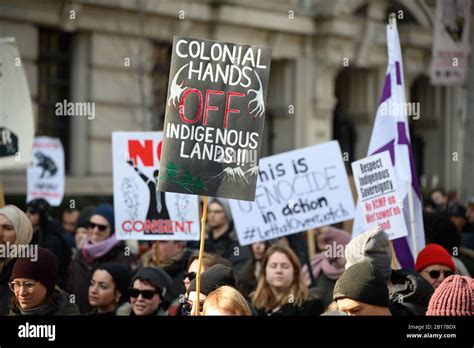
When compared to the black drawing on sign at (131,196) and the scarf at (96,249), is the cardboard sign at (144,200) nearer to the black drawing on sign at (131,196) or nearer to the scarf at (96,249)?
the black drawing on sign at (131,196)

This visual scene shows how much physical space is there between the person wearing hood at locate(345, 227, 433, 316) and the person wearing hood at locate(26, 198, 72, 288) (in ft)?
11.7

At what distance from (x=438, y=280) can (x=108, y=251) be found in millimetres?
3013

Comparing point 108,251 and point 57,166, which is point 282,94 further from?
point 108,251

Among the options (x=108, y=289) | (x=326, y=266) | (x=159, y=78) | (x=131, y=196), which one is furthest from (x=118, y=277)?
(x=159, y=78)

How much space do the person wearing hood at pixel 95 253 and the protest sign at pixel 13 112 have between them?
0.77 meters

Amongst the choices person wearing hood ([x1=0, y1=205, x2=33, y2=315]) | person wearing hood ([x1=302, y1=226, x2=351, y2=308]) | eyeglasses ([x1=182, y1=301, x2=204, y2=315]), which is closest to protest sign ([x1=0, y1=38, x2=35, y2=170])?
person wearing hood ([x1=0, y1=205, x2=33, y2=315])

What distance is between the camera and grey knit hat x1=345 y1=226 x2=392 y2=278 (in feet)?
21.7

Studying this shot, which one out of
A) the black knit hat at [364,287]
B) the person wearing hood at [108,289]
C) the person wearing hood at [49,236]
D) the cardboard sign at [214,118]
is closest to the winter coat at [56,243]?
the person wearing hood at [49,236]

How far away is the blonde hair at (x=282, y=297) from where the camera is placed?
7941 mm

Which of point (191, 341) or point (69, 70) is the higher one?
point (69, 70)

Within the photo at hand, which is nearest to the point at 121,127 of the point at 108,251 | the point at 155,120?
the point at 155,120

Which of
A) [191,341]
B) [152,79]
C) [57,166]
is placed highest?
[152,79]

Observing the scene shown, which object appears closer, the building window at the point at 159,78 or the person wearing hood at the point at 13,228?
the person wearing hood at the point at 13,228

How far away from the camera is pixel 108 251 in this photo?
9609mm
